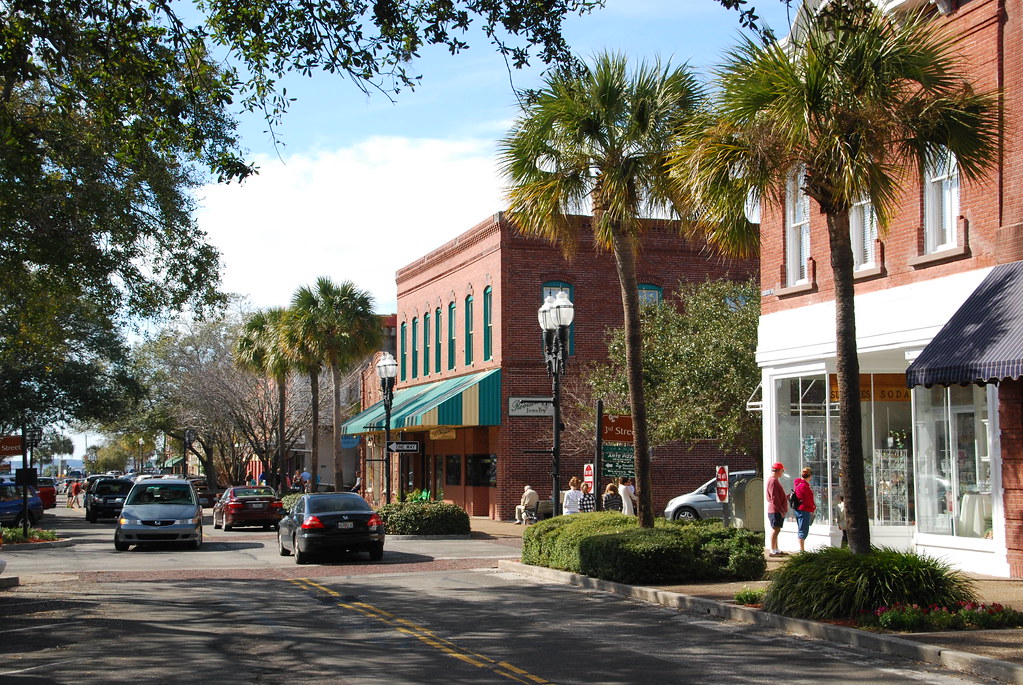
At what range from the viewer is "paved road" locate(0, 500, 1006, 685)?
9336mm

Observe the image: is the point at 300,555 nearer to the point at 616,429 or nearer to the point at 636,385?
the point at 616,429

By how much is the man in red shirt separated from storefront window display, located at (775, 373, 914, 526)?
3.50 feet

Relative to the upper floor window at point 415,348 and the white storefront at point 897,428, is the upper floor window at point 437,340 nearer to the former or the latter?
the upper floor window at point 415,348

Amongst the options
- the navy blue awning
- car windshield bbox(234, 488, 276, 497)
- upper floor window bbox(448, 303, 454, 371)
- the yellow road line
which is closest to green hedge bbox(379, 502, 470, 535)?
car windshield bbox(234, 488, 276, 497)

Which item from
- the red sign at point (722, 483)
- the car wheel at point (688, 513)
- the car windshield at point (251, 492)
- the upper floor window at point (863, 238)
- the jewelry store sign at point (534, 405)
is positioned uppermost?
the upper floor window at point (863, 238)

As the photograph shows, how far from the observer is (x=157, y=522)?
2477 centimetres

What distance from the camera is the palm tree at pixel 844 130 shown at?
12.2 metres

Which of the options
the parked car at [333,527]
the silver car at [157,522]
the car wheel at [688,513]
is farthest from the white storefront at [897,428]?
the silver car at [157,522]

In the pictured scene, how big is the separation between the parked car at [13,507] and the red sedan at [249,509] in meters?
6.84

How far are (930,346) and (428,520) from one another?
53.7 feet

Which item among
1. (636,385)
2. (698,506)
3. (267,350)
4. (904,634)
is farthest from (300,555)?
(267,350)

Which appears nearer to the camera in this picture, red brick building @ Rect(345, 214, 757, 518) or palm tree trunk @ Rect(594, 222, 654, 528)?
palm tree trunk @ Rect(594, 222, 654, 528)

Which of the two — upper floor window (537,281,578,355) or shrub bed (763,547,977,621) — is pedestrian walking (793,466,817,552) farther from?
upper floor window (537,281,578,355)

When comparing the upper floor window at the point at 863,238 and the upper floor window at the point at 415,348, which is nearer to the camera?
the upper floor window at the point at 863,238
